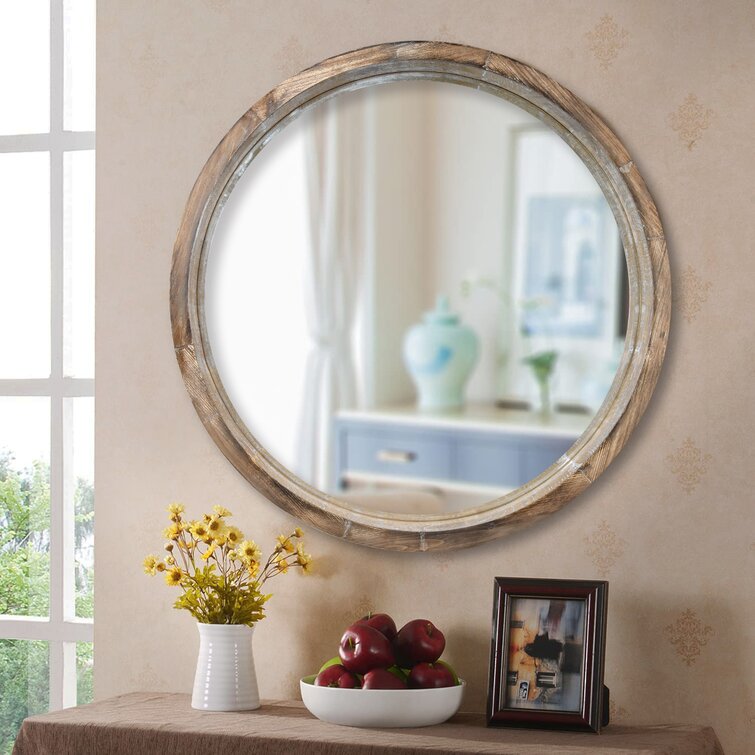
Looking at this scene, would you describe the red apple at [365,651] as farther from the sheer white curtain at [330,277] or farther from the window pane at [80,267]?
the window pane at [80,267]

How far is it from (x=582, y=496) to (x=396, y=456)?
14.8 inches

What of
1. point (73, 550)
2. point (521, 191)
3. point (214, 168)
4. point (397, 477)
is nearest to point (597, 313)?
point (521, 191)

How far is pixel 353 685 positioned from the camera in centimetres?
166

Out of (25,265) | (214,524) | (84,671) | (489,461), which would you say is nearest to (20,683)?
(84,671)

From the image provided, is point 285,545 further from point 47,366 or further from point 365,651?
point 47,366

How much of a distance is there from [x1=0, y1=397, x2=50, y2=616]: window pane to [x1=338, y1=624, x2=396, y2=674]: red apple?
0.80 metres

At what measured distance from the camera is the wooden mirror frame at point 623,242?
1.72 meters

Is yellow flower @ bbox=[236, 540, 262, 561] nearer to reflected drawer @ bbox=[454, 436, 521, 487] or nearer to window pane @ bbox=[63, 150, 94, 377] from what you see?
reflected drawer @ bbox=[454, 436, 521, 487]

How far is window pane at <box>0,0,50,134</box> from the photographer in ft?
7.23

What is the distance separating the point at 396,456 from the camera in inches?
78.4

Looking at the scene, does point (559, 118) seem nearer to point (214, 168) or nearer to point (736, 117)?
point (736, 117)

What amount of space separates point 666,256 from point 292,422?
74 cm

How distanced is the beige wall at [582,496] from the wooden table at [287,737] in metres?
0.14

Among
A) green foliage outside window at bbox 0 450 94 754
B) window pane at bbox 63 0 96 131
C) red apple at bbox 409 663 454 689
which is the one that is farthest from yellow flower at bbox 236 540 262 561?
window pane at bbox 63 0 96 131
